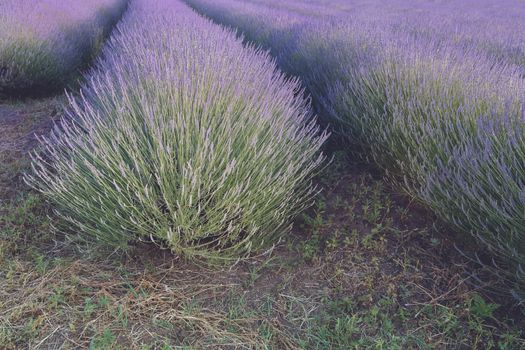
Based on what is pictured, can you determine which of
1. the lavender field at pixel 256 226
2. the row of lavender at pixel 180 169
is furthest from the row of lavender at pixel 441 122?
the row of lavender at pixel 180 169

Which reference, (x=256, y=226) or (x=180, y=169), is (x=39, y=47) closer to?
(x=180, y=169)

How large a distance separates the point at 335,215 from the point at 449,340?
961mm

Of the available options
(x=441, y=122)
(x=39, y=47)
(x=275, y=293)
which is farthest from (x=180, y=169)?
(x=39, y=47)

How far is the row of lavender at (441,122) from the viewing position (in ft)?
6.31

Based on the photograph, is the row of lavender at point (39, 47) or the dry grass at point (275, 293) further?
the row of lavender at point (39, 47)

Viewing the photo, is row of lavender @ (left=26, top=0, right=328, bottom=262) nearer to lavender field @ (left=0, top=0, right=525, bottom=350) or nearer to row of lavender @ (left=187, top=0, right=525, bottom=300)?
lavender field @ (left=0, top=0, right=525, bottom=350)

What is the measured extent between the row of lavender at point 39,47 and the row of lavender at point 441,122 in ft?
9.20

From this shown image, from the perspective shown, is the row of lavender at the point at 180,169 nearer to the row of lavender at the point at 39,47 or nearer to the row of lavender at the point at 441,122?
the row of lavender at the point at 441,122

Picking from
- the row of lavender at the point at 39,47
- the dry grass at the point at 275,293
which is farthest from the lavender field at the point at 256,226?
the row of lavender at the point at 39,47

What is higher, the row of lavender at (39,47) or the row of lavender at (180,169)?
the row of lavender at (180,169)

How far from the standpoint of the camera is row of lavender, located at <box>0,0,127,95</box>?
470 centimetres

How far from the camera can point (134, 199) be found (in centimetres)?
203

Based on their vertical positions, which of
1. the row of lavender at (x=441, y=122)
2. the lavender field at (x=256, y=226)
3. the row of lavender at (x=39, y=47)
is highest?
the row of lavender at (x=441, y=122)

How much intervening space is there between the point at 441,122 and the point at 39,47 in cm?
433
